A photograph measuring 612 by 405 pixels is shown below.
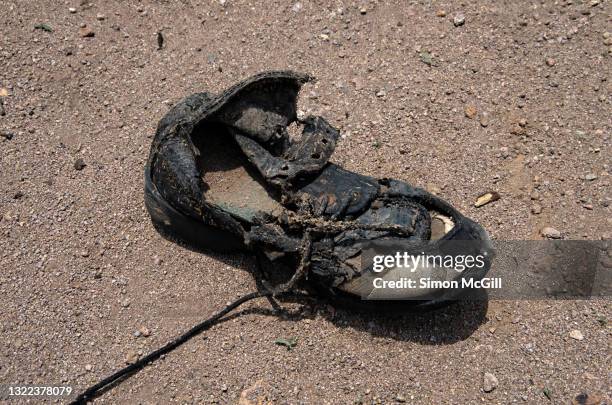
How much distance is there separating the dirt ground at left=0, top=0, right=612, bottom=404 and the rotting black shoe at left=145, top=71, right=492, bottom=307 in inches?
8.3

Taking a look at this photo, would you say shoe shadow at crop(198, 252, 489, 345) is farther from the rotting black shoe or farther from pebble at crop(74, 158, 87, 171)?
pebble at crop(74, 158, 87, 171)

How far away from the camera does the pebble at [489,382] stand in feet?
7.25

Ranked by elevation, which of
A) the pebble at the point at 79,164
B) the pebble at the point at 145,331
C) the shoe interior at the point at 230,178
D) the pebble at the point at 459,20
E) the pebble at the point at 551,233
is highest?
the pebble at the point at 459,20

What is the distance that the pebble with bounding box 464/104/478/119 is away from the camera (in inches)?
116

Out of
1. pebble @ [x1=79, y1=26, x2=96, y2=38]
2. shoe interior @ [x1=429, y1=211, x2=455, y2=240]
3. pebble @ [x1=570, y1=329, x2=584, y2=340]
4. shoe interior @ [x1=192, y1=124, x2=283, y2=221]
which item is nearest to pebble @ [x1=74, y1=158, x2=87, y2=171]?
shoe interior @ [x1=192, y1=124, x2=283, y2=221]

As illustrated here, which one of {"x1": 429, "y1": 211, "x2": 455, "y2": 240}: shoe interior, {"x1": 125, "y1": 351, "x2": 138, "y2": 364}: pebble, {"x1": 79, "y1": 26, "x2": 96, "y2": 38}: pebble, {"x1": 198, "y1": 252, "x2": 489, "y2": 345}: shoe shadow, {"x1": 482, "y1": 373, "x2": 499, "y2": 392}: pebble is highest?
{"x1": 79, "y1": 26, "x2": 96, "y2": 38}: pebble

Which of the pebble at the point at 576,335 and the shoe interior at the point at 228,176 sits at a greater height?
the shoe interior at the point at 228,176

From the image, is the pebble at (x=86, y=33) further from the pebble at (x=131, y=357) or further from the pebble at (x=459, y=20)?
the pebble at (x=459, y=20)

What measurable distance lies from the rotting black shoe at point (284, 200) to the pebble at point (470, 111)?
0.73 metres

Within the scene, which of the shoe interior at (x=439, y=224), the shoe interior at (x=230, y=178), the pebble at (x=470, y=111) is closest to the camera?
the shoe interior at (x=439, y=224)

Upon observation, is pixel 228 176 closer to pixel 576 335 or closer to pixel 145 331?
pixel 145 331

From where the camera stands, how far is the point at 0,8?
335 centimetres

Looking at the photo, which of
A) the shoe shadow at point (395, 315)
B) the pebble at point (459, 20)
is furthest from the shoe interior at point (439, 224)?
the pebble at point (459, 20)

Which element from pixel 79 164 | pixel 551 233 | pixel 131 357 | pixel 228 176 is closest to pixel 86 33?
pixel 79 164
